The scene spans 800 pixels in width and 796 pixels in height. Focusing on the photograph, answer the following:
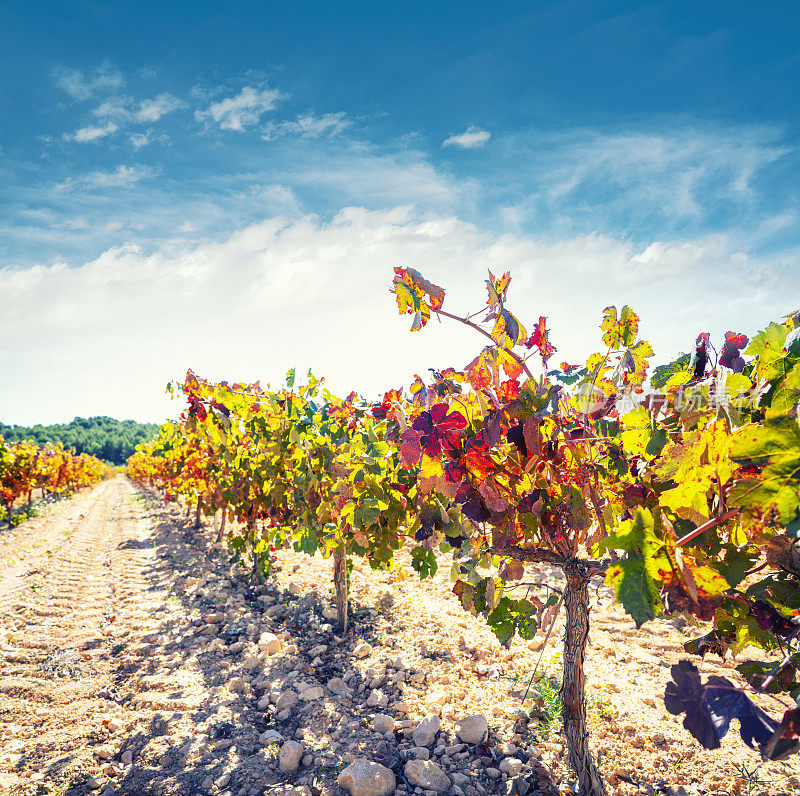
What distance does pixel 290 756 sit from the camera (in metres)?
3.06

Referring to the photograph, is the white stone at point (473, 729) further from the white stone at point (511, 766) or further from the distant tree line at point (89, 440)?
the distant tree line at point (89, 440)

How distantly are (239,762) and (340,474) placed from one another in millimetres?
2339

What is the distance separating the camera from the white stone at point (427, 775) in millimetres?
2779

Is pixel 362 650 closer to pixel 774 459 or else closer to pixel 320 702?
pixel 320 702

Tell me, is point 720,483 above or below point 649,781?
above

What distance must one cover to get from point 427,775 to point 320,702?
1296 millimetres

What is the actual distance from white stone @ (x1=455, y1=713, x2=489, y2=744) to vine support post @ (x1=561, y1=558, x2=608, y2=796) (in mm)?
692

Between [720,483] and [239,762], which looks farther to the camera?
[239,762]

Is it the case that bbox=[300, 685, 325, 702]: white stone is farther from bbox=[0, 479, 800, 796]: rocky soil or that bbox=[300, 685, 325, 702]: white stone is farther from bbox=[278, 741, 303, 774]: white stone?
bbox=[278, 741, 303, 774]: white stone

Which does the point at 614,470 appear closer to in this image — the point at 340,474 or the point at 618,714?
the point at 618,714

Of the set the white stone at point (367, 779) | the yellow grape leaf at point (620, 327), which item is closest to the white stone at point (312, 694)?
the white stone at point (367, 779)

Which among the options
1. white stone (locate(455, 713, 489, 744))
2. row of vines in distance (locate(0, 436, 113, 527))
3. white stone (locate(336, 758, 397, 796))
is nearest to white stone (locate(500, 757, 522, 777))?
white stone (locate(455, 713, 489, 744))

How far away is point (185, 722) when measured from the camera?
11.8 feet

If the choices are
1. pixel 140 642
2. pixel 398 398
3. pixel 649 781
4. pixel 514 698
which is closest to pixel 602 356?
pixel 398 398
